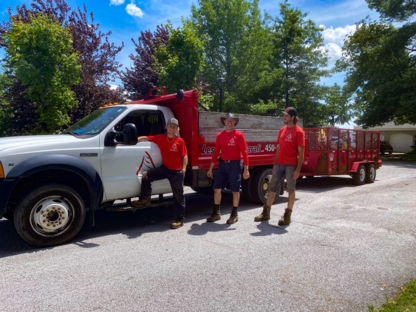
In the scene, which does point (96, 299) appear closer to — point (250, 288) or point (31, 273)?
point (31, 273)

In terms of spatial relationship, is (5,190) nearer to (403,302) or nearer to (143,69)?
(403,302)

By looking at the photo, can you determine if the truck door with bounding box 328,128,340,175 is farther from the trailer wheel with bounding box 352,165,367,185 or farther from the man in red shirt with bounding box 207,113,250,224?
the man in red shirt with bounding box 207,113,250,224

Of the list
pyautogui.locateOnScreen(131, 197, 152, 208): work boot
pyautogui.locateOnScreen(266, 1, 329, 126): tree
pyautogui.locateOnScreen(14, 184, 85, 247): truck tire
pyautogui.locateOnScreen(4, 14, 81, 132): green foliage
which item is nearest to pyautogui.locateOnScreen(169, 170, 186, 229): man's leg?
pyautogui.locateOnScreen(131, 197, 152, 208): work boot

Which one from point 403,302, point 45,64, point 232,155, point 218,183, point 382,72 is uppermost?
point 382,72

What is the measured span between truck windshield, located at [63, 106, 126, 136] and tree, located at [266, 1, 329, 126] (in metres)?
21.6

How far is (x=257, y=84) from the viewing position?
2170cm

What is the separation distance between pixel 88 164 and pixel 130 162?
0.68m

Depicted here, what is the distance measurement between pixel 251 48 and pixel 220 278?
1899 cm

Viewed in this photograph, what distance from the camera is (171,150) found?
5.65 metres

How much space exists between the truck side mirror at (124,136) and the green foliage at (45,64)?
6331 mm

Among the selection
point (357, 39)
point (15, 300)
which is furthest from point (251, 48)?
point (15, 300)

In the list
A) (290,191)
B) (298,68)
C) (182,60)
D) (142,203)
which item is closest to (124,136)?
(142,203)

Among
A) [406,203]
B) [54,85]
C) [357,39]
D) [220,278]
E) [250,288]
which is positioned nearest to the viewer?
[250,288]

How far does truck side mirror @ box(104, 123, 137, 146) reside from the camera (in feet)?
16.8
